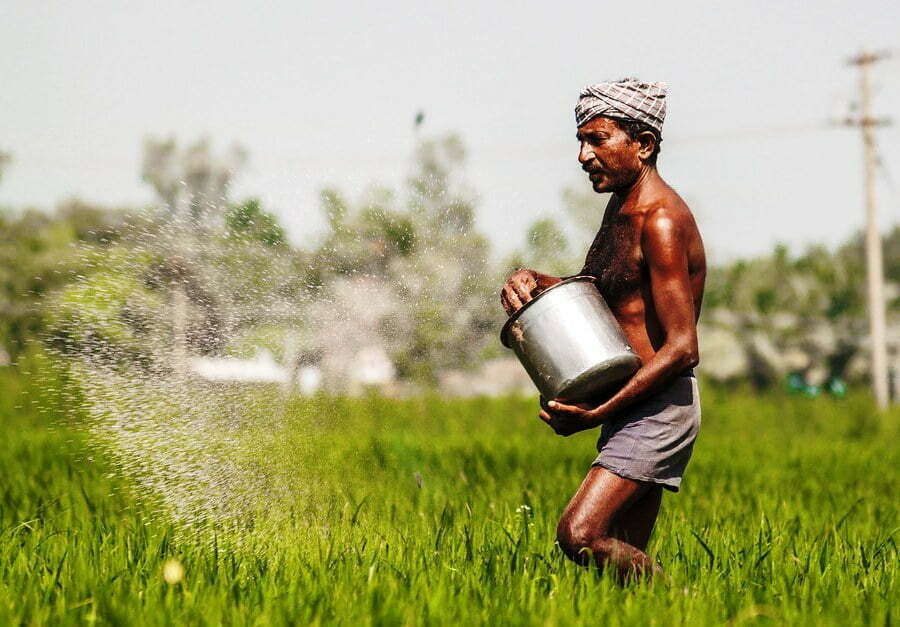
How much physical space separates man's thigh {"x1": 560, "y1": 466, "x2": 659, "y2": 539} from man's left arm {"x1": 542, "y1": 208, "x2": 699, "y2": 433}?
184 millimetres

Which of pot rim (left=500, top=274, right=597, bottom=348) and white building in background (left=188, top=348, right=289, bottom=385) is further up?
pot rim (left=500, top=274, right=597, bottom=348)

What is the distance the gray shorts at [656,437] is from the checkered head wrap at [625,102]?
886 millimetres

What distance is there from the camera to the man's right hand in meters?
3.69

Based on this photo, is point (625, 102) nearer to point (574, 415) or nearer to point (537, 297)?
point (537, 297)

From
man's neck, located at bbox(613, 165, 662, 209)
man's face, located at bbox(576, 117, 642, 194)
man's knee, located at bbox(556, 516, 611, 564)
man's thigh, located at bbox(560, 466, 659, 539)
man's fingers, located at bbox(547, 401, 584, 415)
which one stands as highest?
man's face, located at bbox(576, 117, 642, 194)

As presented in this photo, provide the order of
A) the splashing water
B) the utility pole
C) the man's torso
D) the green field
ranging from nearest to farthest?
the green field → the man's torso → the splashing water → the utility pole

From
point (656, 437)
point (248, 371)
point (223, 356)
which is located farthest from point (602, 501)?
point (248, 371)

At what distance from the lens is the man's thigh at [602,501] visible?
3.42 meters

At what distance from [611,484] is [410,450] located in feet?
15.7

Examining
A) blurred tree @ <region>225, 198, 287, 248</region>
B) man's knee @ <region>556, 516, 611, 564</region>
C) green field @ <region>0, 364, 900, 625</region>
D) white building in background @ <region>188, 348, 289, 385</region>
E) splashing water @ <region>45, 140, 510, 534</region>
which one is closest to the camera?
green field @ <region>0, 364, 900, 625</region>

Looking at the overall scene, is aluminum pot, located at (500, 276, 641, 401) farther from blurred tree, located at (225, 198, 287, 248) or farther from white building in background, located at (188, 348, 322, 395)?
blurred tree, located at (225, 198, 287, 248)

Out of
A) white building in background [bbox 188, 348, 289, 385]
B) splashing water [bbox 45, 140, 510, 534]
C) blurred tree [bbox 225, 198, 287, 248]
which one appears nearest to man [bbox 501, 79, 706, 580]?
splashing water [bbox 45, 140, 510, 534]

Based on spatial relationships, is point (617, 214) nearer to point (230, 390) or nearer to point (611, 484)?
point (611, 484)

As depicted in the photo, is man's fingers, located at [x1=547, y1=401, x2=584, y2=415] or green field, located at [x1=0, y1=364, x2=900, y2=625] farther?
man's fingers, located at [x1=547, y1=401, x2=584, y2=415]
